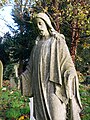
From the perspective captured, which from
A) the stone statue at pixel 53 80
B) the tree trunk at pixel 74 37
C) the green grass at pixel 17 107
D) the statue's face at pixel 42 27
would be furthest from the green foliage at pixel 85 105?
the statue's face at pixel 42 27

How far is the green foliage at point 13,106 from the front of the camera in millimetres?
11023

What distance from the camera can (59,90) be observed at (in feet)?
16.6

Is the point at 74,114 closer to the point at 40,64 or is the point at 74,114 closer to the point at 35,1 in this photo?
the point at 40,64

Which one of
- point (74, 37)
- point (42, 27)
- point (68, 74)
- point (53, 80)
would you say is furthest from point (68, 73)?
point (74, 37)

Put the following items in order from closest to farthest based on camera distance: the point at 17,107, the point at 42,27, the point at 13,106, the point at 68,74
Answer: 1. the point at 68,74
2. the point at 42,27
3. the point at 17,107
4. the point at 13,106

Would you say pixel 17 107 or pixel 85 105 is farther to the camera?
pixel 85 105

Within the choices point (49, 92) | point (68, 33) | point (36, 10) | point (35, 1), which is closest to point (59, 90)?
point (49, 92)

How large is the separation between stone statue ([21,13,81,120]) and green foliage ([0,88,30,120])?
5616 millimetres

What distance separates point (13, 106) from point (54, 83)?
7371 mm

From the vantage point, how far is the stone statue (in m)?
5.03

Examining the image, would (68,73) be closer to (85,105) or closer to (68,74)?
(68,74)

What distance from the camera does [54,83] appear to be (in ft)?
16.7

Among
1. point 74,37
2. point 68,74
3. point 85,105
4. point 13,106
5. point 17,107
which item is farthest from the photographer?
point 74,37

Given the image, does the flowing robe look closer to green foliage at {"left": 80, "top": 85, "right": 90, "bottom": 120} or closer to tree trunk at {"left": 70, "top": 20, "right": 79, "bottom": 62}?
green foliage at {"left": 80, "top": 85, "right": 90, "bottom": 120}
